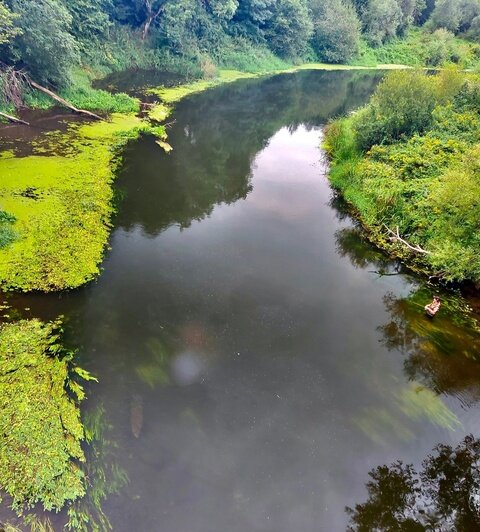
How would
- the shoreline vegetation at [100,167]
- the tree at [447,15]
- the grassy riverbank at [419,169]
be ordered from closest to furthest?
the shoreline vegetation at [100,167]
the grassy riverbank at [419,169]
the tree at [447,15]

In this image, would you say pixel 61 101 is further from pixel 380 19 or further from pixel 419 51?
pixel 419 51

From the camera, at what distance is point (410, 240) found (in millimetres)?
14844

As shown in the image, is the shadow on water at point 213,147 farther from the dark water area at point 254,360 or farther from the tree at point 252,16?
the tree at point 252,16

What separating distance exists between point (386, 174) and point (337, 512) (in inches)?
577

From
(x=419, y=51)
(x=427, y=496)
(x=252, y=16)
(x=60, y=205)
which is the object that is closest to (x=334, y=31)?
(x=252, y=16)

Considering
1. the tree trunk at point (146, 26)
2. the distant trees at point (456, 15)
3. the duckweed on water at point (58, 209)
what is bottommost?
the duckweed on water at point (58, 209)

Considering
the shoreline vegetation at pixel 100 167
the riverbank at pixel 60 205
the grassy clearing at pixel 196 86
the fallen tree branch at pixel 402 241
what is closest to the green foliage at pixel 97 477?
the shoreline vegetation at pixel 100 167

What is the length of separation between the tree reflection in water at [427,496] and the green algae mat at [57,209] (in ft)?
30.4

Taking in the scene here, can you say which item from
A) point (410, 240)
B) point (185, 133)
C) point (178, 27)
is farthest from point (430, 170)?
point (178, 27)

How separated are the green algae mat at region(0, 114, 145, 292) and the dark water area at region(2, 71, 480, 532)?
27.6 inches

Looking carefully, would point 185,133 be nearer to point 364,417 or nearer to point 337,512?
point 364,417

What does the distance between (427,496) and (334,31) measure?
58484mm

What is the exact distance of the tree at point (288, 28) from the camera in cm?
4547

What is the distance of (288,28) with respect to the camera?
152 feet
